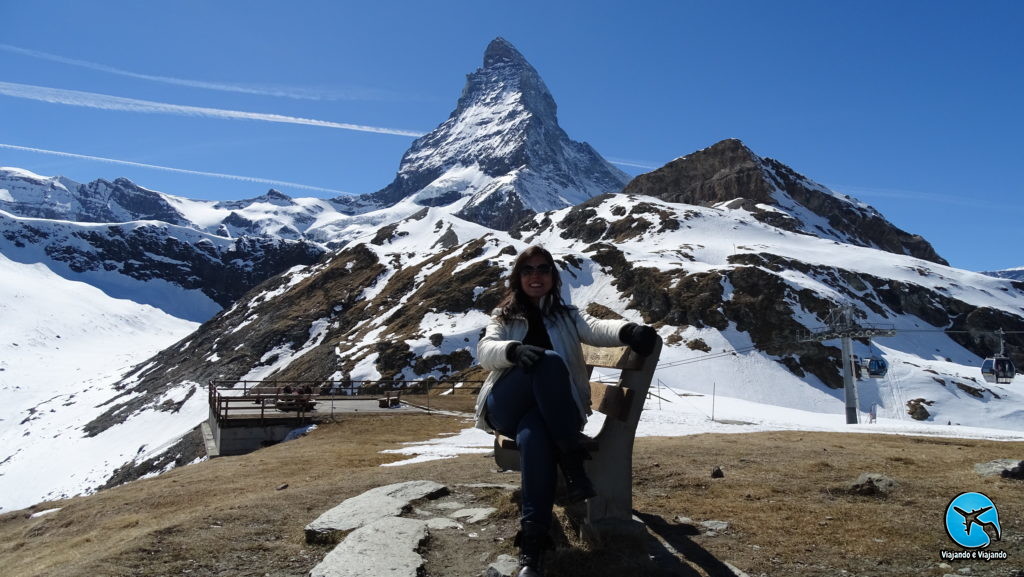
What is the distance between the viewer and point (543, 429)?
14.2 feet

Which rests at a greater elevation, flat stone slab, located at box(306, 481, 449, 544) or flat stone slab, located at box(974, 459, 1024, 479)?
flat stone slab, located at box(974, 459, 1024, 479)

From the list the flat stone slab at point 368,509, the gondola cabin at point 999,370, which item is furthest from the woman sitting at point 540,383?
the gondola cabin at point 999,370

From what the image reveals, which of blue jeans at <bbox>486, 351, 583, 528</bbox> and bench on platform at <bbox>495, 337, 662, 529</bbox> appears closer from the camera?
blue jeans at <bbox>486, 351, 583, 528</bbox>

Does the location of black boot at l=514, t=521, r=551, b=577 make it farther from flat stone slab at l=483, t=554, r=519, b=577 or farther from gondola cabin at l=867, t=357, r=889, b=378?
gondola cabin at l=867, t=357, r=889, b=378

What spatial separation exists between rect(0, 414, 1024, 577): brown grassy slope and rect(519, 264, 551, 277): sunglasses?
2.21 m

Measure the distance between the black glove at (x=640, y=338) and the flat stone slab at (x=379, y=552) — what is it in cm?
228

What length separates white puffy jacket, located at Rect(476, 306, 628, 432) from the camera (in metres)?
4.70

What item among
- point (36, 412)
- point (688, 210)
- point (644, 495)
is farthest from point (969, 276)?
point (36, 412)

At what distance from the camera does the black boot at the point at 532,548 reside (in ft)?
12.8

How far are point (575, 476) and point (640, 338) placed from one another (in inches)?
42.8

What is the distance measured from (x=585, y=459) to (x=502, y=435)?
2.88ft

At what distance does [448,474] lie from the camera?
30.4ft

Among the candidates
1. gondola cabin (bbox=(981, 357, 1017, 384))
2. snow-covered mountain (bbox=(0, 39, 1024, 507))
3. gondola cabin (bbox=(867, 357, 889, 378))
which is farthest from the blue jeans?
gondola cabin (bbox=(867, 357, 889, 378))

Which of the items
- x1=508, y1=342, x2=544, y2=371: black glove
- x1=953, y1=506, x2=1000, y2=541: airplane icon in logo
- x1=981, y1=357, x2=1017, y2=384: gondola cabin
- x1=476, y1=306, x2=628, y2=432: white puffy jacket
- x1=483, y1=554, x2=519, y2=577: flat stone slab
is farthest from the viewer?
x1=981, y1=357, x2=1017, y2=384: gondola cabin
